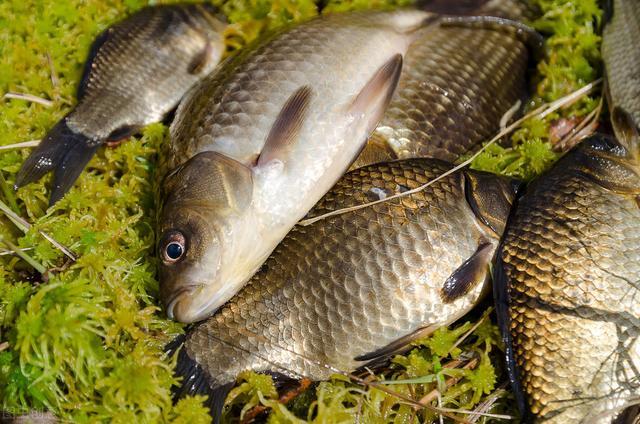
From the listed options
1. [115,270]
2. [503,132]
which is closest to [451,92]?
[503,132]

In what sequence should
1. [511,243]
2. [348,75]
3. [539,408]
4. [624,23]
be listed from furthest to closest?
[624,23], [348,75], [511,243], [539,408]

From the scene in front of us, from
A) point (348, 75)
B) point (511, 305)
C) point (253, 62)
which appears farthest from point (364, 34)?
point (511, 305)

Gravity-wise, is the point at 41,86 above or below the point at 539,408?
above

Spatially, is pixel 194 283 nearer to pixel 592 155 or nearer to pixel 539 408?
pixel 539 408

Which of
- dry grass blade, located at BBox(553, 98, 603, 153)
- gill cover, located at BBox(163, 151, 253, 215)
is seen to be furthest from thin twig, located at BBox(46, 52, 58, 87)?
dry grass blade, located at BBox(553, 98, 603, 153)

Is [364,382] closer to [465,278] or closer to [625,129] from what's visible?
[465,278]

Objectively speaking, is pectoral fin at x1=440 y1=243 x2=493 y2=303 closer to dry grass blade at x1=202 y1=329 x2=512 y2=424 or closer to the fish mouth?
dry grass blade at x1=202 y1=329 x2=512 y2=424

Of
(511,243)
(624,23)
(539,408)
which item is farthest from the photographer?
(624,23)
